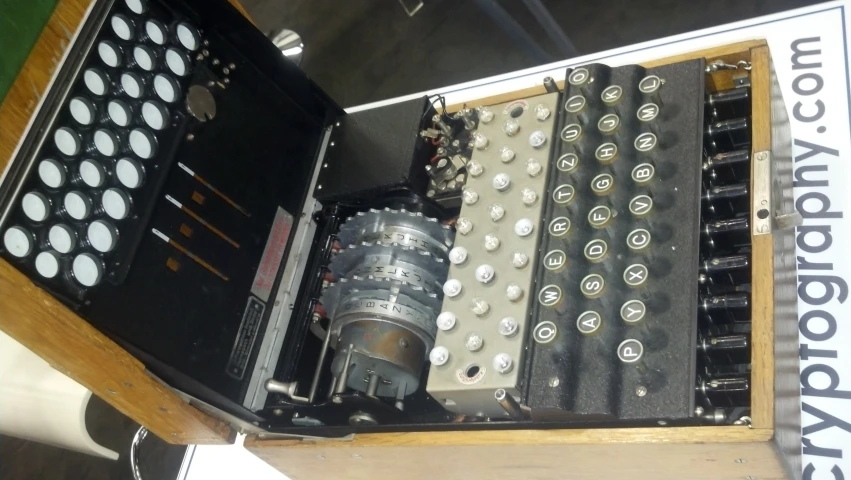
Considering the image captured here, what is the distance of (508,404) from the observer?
3.52ft

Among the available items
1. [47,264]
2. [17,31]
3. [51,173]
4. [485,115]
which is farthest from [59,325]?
[485,115]

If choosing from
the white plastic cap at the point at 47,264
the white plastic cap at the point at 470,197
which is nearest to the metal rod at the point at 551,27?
the white plastic cap at the point at 470,197

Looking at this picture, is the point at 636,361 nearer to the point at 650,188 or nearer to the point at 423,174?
the point at 650,188

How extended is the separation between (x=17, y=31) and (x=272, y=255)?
570mm

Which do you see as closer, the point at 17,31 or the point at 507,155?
the point at 17,31

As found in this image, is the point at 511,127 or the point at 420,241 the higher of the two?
the point at 511,127

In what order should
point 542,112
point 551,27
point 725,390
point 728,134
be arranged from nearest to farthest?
1. point 725,390
2. point 728,134
3. point 542,112
4. point 551,27

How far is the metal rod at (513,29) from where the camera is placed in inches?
90.7

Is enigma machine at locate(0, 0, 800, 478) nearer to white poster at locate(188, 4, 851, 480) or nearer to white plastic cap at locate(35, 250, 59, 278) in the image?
white plastic cap at locate(35, 250, 59, 278)

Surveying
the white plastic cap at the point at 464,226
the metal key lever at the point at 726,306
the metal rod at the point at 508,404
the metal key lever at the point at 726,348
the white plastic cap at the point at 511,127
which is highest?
the white plastic cap at the point at 511,127

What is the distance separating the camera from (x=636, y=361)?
0.99 m

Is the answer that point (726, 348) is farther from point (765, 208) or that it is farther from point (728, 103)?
point (728, 103)

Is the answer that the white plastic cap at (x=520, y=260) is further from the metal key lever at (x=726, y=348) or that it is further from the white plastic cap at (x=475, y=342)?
the metal key lever at (x=726, y=348)

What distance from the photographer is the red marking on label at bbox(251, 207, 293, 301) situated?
1.42m
